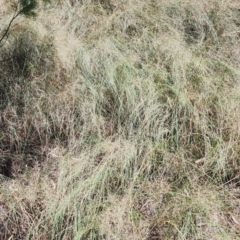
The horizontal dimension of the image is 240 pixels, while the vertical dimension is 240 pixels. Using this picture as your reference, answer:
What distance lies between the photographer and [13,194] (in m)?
2.07

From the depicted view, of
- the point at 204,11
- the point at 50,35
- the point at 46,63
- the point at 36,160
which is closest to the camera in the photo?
the point at 36,160

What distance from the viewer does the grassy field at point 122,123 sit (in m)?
1.96

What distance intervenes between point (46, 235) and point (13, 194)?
32cm

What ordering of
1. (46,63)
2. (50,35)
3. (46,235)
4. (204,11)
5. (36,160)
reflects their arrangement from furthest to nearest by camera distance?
(204,11) → (50,35) → (46,63) → (36,160) → (46,235)

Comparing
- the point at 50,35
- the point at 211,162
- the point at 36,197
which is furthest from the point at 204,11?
the point at 36,197

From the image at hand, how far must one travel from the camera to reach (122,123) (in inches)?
93.2

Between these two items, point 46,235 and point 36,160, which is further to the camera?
point 36,160

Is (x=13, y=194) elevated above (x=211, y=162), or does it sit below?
above

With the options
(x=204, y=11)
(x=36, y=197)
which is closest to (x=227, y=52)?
(x=204, y=11)

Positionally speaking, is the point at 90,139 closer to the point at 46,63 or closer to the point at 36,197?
the point at 36,197

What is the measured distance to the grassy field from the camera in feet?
6.43

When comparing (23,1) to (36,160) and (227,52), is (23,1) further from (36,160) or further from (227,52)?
(227,52)

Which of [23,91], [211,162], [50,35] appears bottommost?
[211,162]

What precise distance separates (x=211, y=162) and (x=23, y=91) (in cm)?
131
